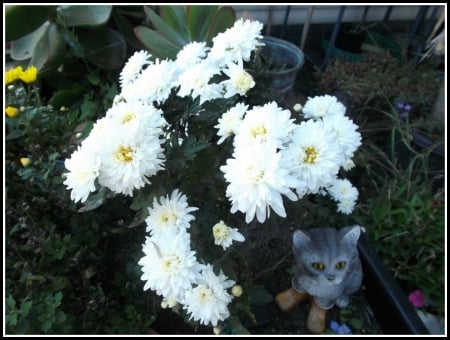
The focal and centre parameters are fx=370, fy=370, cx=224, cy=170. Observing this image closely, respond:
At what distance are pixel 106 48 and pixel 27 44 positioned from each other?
31 cm

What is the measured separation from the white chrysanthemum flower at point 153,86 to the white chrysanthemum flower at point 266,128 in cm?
21

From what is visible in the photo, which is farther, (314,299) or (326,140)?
(314,299)

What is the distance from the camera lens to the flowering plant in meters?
0.59

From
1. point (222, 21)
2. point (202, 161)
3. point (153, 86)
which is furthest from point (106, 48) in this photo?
point (202, 161)

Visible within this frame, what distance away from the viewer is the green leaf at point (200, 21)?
1453mm

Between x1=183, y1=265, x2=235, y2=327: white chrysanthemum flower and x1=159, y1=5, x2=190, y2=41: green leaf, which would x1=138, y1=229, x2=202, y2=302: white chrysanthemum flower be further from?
x1=159, y1=5, x2=190, y2=41: green leaf

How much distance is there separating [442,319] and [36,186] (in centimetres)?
134

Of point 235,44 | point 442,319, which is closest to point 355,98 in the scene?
point 442,319

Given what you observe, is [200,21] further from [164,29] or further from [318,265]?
[318,265]

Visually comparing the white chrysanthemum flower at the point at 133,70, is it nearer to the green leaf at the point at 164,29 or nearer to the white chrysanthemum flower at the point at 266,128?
the white chrysanthemum flower at the point at 266,128

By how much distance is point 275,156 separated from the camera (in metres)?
0.57

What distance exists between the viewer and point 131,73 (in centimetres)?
88

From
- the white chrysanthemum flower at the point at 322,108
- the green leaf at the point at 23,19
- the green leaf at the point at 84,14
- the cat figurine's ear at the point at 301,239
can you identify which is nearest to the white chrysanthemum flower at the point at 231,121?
the white chrysanthemum flower at the point at 322,108

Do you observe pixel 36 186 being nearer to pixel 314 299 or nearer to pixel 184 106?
pixel 184 106
